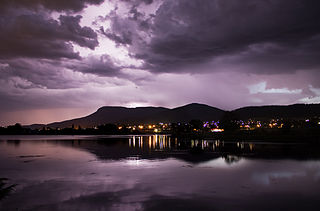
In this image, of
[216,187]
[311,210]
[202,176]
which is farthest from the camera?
[202,176]

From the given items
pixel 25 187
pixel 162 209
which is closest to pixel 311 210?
pixel 162 209

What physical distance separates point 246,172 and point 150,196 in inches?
578

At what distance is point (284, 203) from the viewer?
1750cm

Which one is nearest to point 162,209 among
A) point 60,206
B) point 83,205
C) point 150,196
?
point 150,196

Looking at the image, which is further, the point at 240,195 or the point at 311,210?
the point at 240,195

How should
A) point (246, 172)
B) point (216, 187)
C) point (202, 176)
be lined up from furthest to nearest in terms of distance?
point (246, 172) < point (202, 176) < point (216, 187)

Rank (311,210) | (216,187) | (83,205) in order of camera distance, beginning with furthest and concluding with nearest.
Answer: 1. (216,187)
2. (83,205)
3. (311,210)

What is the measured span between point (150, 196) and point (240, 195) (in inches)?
256

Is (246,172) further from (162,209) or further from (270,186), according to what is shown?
(162,209)

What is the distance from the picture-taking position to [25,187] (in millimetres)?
22516

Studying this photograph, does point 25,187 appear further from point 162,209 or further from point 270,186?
point 270,186

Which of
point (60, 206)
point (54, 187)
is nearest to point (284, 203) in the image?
point (60, 206)

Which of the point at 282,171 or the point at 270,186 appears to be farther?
the point at 282,171

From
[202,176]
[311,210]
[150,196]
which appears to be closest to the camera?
[311,210]
